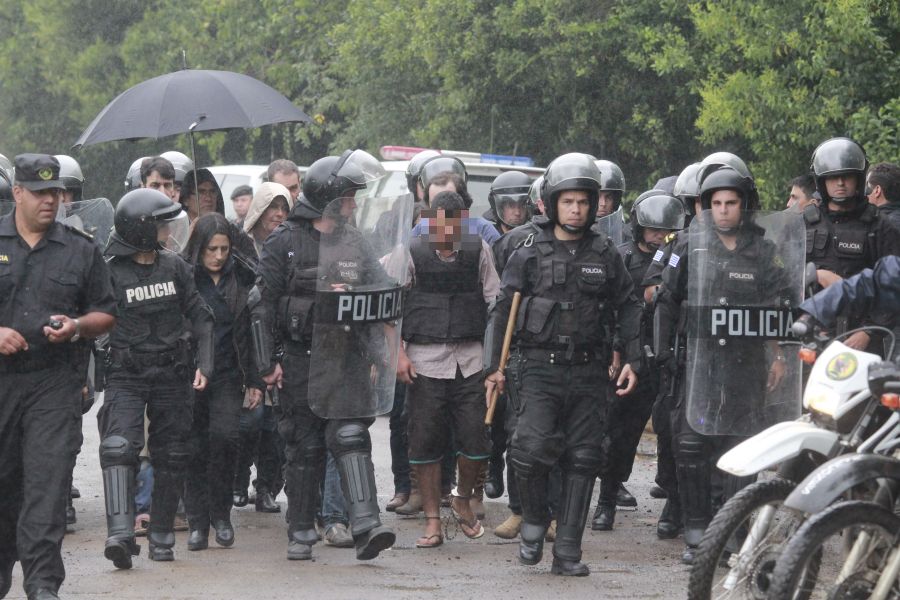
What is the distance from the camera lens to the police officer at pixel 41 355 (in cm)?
662

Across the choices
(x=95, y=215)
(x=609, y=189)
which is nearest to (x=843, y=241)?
(x=609, y=189)

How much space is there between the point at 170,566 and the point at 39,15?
27.9 m

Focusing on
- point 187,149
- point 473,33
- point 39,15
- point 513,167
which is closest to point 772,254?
point 513,167

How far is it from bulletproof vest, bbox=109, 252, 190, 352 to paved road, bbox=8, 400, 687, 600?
111 centimetres

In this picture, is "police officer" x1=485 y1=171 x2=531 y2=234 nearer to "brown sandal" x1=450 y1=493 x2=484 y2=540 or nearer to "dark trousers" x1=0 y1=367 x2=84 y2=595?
"brown sandal" x1=450 y1=493 x2=484 y2=540

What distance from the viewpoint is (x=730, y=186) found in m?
8.02

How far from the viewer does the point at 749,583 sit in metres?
5.78

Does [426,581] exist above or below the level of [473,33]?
below

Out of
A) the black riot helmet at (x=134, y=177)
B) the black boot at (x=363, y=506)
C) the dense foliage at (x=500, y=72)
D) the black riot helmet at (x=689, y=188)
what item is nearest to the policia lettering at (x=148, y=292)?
the black boot at (x=363, y=506)

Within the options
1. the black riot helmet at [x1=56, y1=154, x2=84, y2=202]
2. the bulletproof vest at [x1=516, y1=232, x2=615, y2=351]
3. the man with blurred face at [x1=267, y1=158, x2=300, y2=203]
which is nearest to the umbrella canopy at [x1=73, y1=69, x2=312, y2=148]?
the black riot helmet at [x1=56, y1=154, x2=84, y2=202]

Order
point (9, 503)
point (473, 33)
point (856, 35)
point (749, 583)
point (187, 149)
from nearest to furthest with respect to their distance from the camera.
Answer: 1. point (749, 583)
2. point (9, 503)
3. point (856, 35)
4. point (473, 33)
5. point (187, 149)

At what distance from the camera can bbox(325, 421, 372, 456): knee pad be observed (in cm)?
774

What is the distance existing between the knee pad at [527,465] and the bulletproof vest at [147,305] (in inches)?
70.5

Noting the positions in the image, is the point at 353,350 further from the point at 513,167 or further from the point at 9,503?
the point at 513,167
